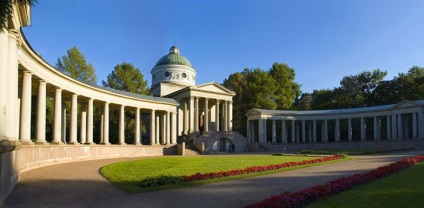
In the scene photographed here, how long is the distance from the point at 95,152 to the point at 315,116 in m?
54.7

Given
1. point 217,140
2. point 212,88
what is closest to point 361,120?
point 217,140

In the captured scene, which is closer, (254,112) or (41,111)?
(41,111)

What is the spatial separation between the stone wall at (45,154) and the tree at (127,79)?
76.9 feet

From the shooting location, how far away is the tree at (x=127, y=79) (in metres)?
79.6

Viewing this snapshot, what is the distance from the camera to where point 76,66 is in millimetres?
69438

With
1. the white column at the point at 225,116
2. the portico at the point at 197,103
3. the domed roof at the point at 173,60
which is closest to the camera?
the portico at the point at 197,103

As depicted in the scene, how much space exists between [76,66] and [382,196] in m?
63.4

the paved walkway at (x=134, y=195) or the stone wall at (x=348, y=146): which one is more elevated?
the paved walkway at (x=134, y=195)

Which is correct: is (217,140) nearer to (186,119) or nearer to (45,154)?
(186,119)

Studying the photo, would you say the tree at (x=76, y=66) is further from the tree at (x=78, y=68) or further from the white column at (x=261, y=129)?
the white column at (x=261, y=129)

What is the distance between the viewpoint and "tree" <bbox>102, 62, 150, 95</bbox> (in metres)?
79.6

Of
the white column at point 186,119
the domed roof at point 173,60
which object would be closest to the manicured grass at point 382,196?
the white column at point 186,119

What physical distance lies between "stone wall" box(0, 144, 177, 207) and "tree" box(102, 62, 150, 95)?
23.4m

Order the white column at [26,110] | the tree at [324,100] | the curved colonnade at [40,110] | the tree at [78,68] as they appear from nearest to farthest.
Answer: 1. the curved colonnade at [40,110]
2. the white column at [26,110]
3. the tree at [78,68]
4. the tree at [324,100]
